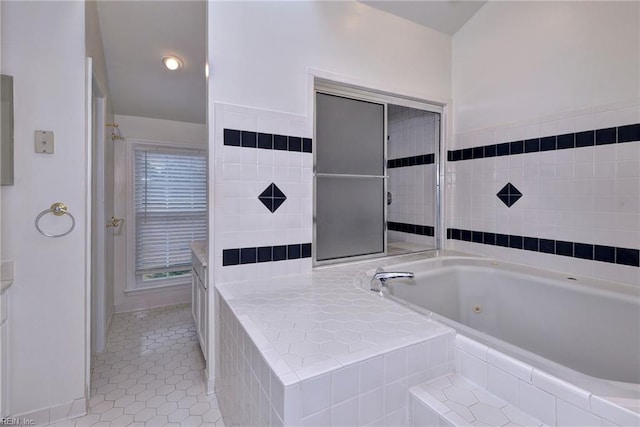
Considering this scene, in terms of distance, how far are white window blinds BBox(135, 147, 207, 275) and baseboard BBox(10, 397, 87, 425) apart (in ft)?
5.37

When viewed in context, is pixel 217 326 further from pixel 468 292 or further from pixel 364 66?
pixel 364 66

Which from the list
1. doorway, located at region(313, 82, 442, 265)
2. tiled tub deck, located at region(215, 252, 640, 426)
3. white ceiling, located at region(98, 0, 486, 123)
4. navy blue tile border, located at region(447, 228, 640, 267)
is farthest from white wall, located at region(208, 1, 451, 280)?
navy blue tile border, located at region(447, 228, 640, 267)

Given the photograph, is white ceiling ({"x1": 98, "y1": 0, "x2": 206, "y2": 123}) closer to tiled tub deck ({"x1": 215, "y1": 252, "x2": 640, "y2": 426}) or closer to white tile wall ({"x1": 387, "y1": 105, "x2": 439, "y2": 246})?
white tile wall ({"x1": 387, "y1": 105, "x2": 439, "y2": 246})

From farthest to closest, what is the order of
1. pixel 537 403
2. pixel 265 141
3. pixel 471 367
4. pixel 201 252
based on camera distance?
pixel 201 252 → pixel 265 141 → pixel 471 367 → pixel 537 403

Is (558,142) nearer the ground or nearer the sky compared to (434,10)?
nearer the ground

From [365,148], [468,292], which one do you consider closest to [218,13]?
[365,148]

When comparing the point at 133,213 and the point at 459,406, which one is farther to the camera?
the point at 133,213

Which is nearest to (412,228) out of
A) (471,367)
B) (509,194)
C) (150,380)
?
(509,194)

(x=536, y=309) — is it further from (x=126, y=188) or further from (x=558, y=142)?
(x=126, y=188)

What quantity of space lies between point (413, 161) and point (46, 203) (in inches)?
108

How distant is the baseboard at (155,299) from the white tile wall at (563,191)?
287 centimetres

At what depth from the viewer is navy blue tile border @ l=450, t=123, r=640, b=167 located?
5.29 ft

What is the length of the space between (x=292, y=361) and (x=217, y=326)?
2.94 feet

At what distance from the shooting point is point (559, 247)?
1.92 m
